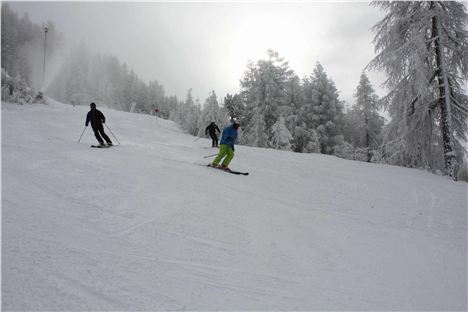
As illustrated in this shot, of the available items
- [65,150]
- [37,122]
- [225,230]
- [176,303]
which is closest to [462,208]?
[225,230]

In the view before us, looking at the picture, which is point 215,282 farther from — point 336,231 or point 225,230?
point 336,231

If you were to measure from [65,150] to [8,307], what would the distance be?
7.41 metres

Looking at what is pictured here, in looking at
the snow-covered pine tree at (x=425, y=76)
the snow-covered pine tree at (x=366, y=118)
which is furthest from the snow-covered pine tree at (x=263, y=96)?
the snow-covered pine tree at (x=425, y=76)

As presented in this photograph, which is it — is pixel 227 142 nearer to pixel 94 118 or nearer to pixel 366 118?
pixel 94 118

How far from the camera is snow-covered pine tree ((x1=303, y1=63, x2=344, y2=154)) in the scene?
31625 millimetres

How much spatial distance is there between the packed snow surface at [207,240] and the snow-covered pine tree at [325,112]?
2271 centimetres

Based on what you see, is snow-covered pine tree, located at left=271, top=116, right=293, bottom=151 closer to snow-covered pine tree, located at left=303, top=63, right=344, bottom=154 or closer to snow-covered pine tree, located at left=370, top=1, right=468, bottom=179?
snow-covered pine tree, located at left=303, top=63, right=344, bottom=154

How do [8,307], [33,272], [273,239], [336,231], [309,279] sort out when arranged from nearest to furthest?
[8,307] → [33,272] → [309,279] → [273,239] → [336,231]

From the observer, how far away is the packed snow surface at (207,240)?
338cm

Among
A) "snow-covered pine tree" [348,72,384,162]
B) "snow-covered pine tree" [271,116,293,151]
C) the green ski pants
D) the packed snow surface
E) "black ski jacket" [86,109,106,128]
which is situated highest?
"snow-covered pine tree" [348,72,384,162]

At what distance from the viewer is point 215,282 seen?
3758mm

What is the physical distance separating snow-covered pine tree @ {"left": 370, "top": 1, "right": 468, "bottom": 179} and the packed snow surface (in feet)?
19.8

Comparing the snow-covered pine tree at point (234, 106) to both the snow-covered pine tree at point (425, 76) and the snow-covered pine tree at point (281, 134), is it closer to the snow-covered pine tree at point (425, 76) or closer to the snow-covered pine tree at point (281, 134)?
the snow-covered pine tree at point (281, 134)

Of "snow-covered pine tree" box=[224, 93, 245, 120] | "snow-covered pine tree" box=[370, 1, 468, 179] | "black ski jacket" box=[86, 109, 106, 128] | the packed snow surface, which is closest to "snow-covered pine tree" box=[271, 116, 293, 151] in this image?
"snow-covered pine tree" box=[224, 93, 245, 120]
